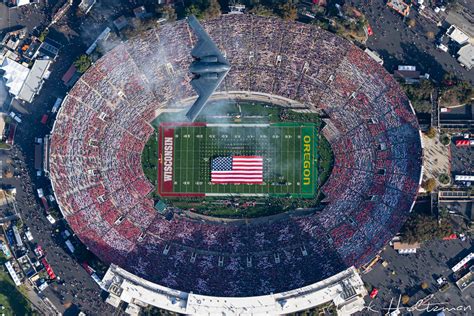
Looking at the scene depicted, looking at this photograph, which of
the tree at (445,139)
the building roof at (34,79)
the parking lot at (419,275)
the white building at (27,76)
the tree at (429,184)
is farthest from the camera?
the building roof at (34,79)

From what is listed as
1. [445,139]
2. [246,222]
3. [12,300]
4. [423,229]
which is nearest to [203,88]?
[246,222]

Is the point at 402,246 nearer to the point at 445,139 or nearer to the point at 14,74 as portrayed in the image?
the point at 445,139

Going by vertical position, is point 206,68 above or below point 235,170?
above

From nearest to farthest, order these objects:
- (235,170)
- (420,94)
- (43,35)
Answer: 1. (420,94)
2. (235,170)
3. (43,35)

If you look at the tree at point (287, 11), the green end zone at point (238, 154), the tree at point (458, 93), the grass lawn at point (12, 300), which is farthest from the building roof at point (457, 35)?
the grass lawn at point (12, 300)

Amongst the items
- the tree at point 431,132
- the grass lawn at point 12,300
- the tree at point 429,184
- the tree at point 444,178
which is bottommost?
the grass lawn at point 12,300

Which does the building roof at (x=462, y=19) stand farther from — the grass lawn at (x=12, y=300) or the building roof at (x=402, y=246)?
the grass lawn at (x=12, y=300)

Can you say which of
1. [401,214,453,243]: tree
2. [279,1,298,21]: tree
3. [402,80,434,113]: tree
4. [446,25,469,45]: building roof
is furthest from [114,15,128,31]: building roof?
[401,214,453,243]: tree

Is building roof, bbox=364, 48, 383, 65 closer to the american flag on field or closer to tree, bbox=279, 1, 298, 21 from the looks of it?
tree, bbox=279, 1, 298, 21
